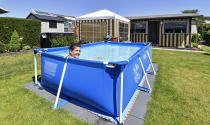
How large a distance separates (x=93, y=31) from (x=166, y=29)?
8.79 meters

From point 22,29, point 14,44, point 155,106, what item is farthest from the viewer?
point 22,29

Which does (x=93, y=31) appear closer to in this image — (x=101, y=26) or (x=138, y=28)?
(x=101, y=26)

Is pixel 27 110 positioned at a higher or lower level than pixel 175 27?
lower

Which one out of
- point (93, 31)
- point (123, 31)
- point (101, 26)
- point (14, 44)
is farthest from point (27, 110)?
point (123, 31)

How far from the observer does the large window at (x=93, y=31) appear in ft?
47.4

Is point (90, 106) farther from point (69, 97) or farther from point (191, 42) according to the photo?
point (191, 42)

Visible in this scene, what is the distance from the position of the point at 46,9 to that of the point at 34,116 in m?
34.3

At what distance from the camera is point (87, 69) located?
2.94 metres

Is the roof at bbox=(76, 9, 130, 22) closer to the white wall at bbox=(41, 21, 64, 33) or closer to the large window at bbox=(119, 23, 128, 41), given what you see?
the large window at bbox=(119, 23, 128, 41)

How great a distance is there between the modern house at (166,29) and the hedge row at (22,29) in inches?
455

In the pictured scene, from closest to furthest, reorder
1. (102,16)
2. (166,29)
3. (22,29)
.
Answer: (22,29), (102,16), (166,29)

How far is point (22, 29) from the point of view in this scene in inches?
531

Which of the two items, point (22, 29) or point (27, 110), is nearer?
point (27, 110)

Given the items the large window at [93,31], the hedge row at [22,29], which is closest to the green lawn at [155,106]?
the hedge row at [22,29]
